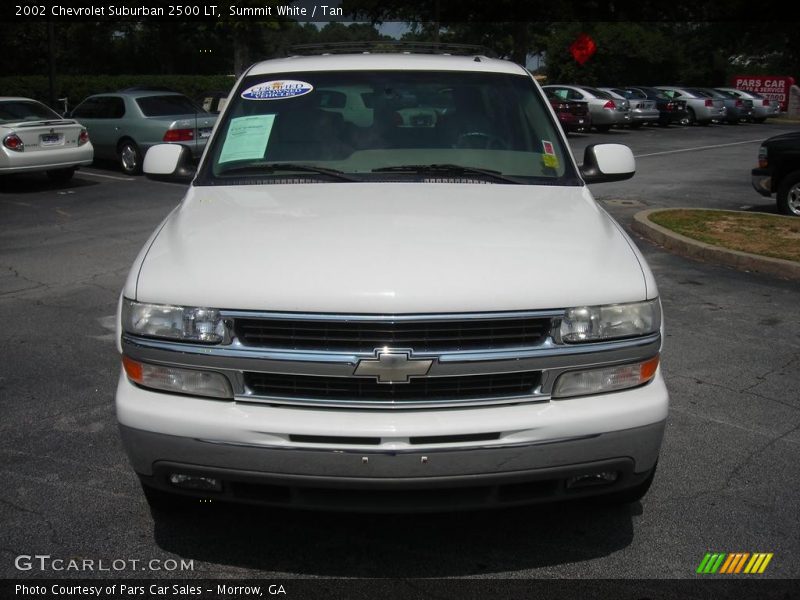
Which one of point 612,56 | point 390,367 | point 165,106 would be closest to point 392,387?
point 390,367

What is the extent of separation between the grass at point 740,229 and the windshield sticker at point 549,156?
16.3 ft

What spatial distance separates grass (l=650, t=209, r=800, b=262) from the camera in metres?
9.40

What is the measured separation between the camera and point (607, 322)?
130 inches

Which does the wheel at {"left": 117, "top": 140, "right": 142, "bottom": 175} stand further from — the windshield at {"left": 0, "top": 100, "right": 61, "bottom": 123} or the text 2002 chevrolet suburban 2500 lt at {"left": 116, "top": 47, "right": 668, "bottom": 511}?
the text 2002 chevrolet suburban 2500 lt at {"left": 116, "top": 47, "right": 668, "bottom": 511}

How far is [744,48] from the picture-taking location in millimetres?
65000

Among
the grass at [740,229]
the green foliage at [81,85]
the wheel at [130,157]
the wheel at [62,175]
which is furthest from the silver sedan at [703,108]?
the wheel at [62,175]

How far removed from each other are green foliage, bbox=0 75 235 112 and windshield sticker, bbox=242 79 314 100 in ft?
89.8

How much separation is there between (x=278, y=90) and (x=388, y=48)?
1326 mm

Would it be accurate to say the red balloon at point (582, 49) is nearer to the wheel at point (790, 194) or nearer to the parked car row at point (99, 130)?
the parked car row at point (99, 130)

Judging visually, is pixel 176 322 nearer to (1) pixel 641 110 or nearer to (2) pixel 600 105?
(2) pixel 600 105

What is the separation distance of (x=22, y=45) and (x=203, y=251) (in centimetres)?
4093

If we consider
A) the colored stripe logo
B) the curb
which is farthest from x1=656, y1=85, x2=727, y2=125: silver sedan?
the colored stripe logo

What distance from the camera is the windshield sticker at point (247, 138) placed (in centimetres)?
463

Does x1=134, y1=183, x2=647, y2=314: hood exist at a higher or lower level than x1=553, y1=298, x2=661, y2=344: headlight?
higher
